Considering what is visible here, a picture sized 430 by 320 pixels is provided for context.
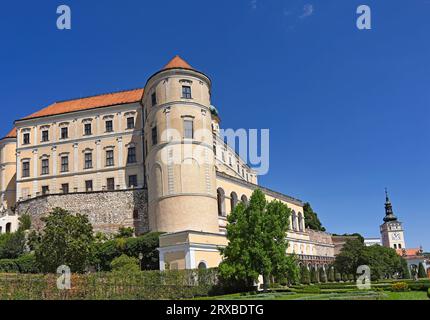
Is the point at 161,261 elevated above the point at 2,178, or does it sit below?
below

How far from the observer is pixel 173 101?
44719 mm

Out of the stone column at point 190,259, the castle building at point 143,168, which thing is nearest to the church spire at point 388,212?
the castle building at point 143,168

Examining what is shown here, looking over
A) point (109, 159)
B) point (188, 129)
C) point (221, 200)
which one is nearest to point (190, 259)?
point (221, 200)

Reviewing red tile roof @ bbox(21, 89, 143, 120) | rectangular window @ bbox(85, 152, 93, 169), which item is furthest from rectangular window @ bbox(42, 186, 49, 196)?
red tile roof @ bbox(21, 89, 143, 120)

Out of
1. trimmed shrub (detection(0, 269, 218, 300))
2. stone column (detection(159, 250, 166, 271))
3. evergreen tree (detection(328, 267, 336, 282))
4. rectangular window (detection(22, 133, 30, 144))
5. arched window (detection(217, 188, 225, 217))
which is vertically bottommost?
evergreen tree (detection(328, 267, 336, 282))

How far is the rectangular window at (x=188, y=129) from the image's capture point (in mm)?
44219

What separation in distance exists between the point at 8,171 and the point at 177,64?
29404mm

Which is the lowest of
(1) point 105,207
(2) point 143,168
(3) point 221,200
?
(3) point 221,200

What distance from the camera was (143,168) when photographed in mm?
52188

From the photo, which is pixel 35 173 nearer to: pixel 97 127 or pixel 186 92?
pixel 97 127

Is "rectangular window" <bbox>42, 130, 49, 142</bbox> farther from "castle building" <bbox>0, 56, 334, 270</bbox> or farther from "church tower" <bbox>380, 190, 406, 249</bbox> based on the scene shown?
"church tower" <bbox>380, 190, 406, 249</bbox>

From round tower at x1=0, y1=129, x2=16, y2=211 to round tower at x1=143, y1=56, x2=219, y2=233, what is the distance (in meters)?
22.5

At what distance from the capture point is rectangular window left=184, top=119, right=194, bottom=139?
44.2 meters
